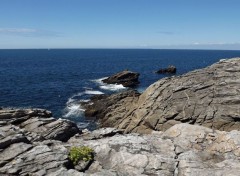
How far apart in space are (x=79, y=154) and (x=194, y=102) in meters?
27.0

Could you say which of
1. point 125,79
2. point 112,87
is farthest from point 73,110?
point 125,79

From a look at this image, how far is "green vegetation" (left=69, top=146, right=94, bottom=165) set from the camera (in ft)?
68.8

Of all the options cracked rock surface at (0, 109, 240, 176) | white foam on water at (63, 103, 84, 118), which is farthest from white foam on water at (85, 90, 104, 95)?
cracked rock surface at (0, 109, 240, 176)

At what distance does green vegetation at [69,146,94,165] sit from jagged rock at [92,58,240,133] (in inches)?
912

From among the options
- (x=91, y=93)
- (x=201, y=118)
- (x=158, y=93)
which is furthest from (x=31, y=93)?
(x=201, y=118)

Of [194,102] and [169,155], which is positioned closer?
[169,155]

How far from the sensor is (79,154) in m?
21.2

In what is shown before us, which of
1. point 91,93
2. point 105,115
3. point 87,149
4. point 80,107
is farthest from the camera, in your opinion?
point 91,93

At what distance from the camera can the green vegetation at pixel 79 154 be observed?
21.0 m

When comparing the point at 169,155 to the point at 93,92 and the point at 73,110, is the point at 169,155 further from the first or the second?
the point at 93,92

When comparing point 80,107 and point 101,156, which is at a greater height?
point 101,156

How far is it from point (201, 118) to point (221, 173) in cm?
2433

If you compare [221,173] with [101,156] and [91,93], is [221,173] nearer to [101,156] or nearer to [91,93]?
[101,156]

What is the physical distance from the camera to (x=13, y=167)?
1973 centimetres
